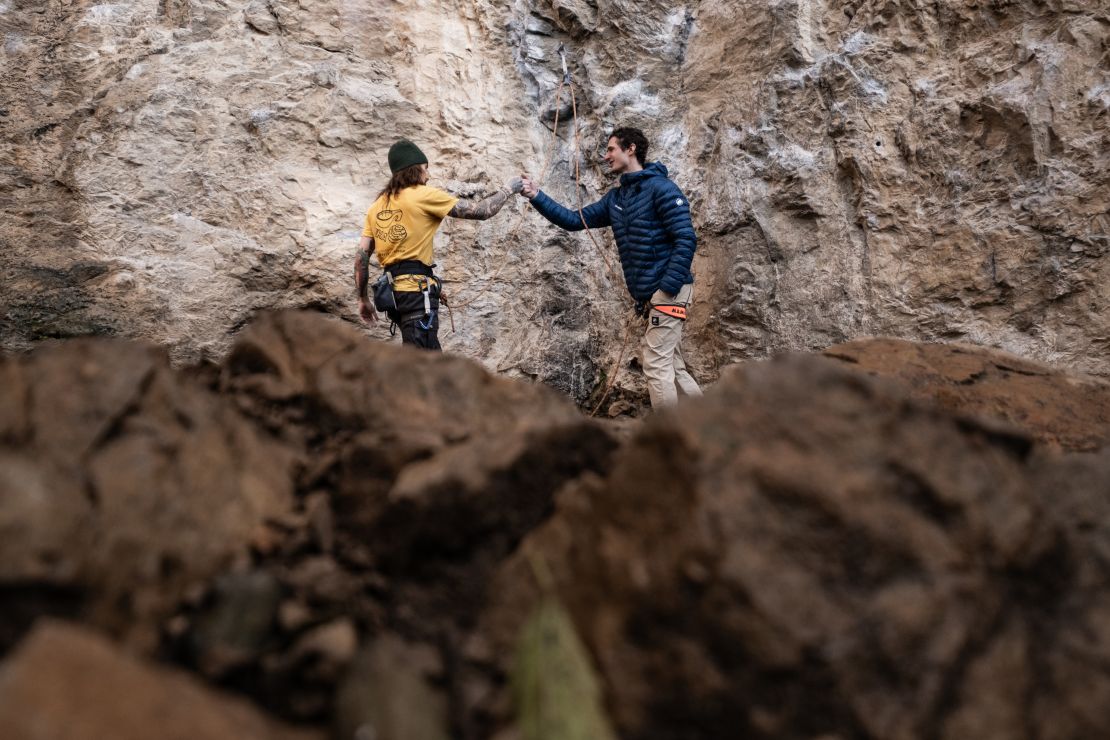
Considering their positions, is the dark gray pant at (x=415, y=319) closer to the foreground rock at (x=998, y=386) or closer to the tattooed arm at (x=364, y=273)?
the tattooed arm at (x=364, y=273)

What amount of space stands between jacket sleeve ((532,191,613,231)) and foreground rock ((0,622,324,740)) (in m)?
4.92

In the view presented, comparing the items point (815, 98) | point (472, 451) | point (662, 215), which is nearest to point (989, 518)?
point (472, 451)

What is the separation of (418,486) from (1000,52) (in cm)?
627

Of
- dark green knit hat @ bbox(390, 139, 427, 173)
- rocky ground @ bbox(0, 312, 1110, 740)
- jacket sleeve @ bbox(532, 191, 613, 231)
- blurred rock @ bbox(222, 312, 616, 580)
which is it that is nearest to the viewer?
rocky ground @ bbox(0, 312, 1110, 740)

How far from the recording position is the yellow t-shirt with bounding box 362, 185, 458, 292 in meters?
6.09

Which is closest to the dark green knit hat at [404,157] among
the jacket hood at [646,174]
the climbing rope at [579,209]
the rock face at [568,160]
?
the rock face at [568,160]

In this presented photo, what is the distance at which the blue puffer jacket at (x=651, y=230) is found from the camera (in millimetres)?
6469

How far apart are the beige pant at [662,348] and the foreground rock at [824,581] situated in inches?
133

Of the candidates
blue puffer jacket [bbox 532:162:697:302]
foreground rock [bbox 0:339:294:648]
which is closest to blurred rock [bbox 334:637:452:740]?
foreground rock [bbox 0:339:294:648]

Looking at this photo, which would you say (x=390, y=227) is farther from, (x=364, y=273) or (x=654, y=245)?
(x=654, y=245)

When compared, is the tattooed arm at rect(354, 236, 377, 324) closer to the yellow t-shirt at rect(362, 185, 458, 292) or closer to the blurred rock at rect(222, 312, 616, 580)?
the yellow t-shirt at rect(362, 185, 458, 292)

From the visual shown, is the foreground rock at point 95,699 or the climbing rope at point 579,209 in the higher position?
the foreground rock at point 95,699

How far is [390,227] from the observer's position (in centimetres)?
614

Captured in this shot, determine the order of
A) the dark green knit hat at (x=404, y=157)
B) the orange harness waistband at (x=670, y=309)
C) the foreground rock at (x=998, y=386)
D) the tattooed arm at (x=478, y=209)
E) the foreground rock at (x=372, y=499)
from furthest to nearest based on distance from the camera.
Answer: the orange harness waistband at (x=670, y=309)
the tattooed arm at (x=478, y=209)
the dark green knit hat at (x=404, y=157)
the foreground rock at (x=998, y=386)
the foreground rock at (x=372, y=499)
